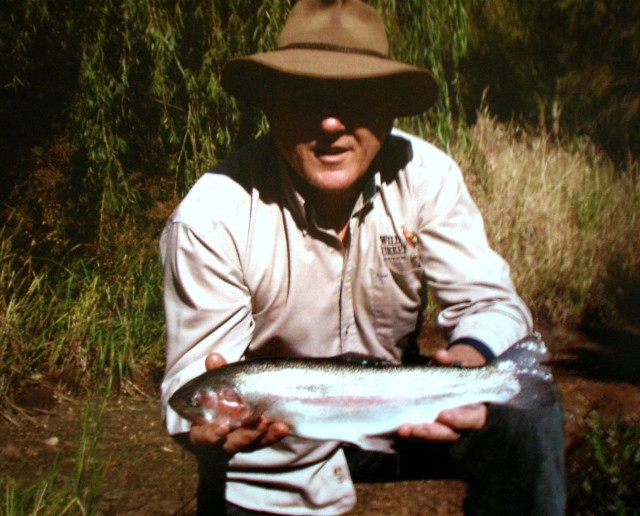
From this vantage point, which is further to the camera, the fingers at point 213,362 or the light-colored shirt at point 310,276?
the light-colored shirt at point 310,276

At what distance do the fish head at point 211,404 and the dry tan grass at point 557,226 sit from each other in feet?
13.9

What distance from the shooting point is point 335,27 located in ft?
9.30

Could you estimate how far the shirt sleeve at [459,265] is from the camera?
2701mm

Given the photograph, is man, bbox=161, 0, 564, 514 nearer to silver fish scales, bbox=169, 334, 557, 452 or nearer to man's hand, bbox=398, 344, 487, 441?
man's hand, bbox=398, 344, 487, 441

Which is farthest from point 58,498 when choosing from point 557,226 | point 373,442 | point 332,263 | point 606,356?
point 557,226

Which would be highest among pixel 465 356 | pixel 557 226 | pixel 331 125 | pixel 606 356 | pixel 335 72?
pixel 335 72

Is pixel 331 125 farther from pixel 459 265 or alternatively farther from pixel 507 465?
pixel 507 465

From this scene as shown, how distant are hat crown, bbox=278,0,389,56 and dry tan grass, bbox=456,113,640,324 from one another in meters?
3.32

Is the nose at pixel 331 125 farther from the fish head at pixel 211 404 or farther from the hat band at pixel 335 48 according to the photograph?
the fish head at pixel 211 404

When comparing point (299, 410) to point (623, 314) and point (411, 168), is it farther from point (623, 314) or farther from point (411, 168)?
point (623, 314)

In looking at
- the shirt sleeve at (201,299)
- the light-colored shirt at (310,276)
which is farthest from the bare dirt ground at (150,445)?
the shirt sleeve at (201,299)

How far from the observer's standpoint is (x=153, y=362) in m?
4.68

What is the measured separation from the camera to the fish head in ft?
6.77

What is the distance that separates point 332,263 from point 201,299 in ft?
1.88
